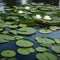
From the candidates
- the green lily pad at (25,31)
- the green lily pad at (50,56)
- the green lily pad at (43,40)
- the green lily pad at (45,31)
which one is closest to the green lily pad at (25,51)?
the green lily pad at (50,56)

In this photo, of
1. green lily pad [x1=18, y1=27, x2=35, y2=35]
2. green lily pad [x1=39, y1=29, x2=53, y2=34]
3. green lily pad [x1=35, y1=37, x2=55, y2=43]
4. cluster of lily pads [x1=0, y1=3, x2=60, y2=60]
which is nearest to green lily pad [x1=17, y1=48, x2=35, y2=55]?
cluster of lily pads [x1=0, y1=3, x2=60, y2=60]

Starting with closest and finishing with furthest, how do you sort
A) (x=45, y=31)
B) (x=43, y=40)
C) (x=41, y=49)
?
(x=41, y=49)
(x=43, y=40)
(x=45, y=31)

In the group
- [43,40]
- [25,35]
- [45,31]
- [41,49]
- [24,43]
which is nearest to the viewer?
[41,49]

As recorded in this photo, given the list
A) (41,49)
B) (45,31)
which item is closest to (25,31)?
(45,31)

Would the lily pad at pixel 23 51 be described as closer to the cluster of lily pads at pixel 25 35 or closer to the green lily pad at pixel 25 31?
the cluster of lily pads at pixel 25 35

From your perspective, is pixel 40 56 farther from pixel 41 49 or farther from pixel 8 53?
pixel 8 53

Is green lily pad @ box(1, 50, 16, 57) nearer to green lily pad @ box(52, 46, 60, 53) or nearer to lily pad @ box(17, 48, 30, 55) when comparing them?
lily pad @ box(17, 48, 30, 55)

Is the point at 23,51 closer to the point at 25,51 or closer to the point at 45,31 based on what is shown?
the point at 25,51

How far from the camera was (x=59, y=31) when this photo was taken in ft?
7.52

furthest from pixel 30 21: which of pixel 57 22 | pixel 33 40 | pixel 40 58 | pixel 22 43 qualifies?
pixel 40 58

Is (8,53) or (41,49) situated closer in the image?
(8,53)

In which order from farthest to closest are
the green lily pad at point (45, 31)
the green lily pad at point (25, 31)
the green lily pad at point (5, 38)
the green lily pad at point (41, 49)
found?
the green lily pad at point (45, 31)
the green lily pad at point (25, 31)
the green lily pad at point (5, 38)
the green lily pad at point (41, 49)

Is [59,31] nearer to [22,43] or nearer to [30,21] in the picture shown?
[30,21]

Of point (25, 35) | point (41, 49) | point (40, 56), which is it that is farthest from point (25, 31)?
point (40, 56)
